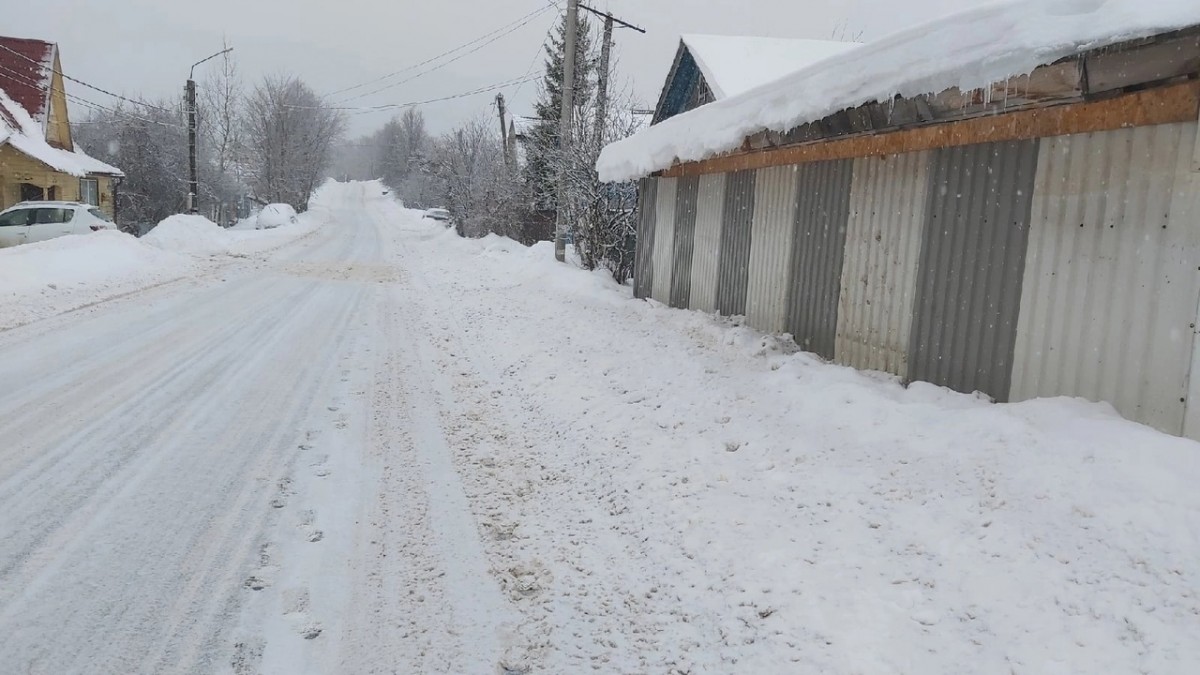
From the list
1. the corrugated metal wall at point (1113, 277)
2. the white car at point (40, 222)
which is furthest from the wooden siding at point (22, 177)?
the corrugated metal wall at point (1113, 277)

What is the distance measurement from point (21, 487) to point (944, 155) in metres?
6.52

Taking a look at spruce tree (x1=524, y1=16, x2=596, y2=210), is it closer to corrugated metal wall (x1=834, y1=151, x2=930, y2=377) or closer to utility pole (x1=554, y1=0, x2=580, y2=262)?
utility pole (x1=554, y1=0, x2=580, y2=262)

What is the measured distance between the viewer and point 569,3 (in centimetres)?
1658

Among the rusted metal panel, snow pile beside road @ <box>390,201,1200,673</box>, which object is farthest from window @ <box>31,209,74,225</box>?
snow pile beside road @ <box>390,201,1200,673</box>

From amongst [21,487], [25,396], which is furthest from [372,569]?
[25,396]

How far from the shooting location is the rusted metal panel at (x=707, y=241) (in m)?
9.82

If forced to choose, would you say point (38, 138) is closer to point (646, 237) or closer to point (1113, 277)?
point (646, 237)

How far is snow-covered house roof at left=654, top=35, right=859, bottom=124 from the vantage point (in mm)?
17938

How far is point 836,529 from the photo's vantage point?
3893mm

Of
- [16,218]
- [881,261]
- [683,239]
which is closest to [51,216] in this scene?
[16,218]

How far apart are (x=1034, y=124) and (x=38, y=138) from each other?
3412cm

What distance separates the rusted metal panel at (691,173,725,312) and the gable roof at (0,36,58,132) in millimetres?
30602

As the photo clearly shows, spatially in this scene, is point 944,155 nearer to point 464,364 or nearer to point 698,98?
point 464,364

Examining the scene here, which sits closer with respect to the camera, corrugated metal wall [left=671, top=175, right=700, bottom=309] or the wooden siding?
corrugated metal wall [left=671, top=175, right=700, bottom=309]
